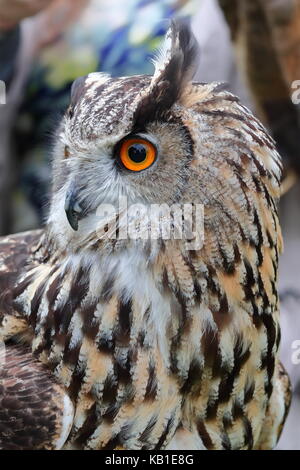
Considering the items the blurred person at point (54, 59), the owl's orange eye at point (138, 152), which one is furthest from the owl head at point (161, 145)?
the blurred person at point (54, 59)

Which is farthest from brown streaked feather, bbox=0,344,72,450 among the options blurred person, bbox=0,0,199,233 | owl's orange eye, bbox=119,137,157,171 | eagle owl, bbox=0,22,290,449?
blurred person, bbox=0,0,199,233

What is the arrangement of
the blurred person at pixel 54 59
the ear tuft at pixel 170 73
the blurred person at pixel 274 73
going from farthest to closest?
the blurred person at pixel 54 59, the blurred person at pixel 274 73, the ear tuft at pixel 170 73

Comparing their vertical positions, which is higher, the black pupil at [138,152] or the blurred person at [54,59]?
the blurred person at [54,59]

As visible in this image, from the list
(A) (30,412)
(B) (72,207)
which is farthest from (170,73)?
(A) (30,412)

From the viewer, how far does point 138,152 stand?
3.44 ft

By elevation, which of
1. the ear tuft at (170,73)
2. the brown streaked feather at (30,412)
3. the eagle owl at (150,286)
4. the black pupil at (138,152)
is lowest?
the brown streaked feather at (30,412)

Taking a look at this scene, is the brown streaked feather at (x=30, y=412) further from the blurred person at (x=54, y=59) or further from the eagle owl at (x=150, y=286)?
the blurred person at (x=54, y=59)

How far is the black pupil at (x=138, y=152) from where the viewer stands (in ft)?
3.43

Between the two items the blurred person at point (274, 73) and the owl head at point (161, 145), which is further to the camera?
the blurred person at point (274, 73)

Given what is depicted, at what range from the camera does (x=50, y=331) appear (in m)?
1.18

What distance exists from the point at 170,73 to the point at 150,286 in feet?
1.08

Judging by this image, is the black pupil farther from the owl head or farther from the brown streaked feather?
the brown streaked feather

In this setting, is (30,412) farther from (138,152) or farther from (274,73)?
(274,73)

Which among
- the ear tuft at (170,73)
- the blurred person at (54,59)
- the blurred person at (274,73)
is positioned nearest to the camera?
the ear tuft at (170,73)
